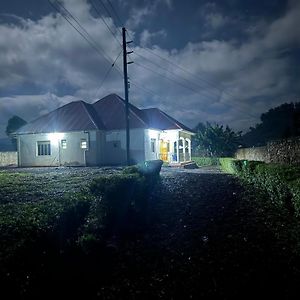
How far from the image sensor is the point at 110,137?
31.0 m

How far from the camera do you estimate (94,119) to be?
1262 inches

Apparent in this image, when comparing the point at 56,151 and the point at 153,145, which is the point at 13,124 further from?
the point at 153,145

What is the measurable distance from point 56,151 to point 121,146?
733cm

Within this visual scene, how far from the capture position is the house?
30.1 metres

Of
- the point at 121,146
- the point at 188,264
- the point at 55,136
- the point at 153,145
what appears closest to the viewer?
the point at 188,264

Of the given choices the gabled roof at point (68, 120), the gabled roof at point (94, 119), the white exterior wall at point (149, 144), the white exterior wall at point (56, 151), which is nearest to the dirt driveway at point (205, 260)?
the white exterior wall at point (149, 144)

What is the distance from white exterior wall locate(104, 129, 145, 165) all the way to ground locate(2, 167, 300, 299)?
21.0 metres

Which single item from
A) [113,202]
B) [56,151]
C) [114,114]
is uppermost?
[114,114]

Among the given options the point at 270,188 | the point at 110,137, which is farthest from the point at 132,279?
the point at 110,137

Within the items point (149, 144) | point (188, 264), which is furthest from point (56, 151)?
point (188, 264)

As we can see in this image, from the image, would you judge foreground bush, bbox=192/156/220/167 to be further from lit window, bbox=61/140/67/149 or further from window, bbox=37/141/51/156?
window, bbox=37/141/51/156

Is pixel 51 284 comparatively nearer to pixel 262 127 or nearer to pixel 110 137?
pixel 110 137

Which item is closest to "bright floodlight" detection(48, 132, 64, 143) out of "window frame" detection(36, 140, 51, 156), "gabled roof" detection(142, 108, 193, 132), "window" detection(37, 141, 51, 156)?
"window frame" detection(36, 140, 51, 156)

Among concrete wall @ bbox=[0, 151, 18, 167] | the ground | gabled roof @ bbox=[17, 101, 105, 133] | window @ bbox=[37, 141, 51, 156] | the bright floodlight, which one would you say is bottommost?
the ground
